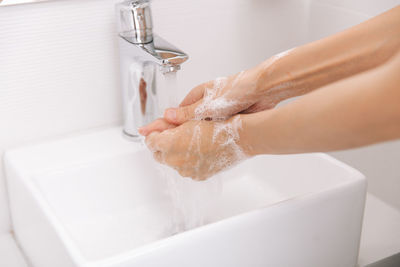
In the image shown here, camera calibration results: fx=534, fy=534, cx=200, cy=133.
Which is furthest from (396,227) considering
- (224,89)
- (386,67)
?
(386,67)

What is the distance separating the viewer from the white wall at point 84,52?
0.90 meters

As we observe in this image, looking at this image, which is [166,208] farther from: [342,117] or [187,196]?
[342,117]

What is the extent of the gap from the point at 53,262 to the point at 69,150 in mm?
256

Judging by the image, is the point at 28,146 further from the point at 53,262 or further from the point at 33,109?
the point at 53,262

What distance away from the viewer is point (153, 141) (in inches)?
34.2

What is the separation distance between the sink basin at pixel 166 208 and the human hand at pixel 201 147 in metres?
0.08

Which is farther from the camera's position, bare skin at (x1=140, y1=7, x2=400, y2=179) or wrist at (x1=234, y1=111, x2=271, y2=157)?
wrist at (x1=234, y1=111, x2=271, y2=157)

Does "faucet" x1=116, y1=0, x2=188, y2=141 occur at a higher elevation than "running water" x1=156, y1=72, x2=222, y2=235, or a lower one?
higher

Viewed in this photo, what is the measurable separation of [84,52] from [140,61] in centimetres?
11

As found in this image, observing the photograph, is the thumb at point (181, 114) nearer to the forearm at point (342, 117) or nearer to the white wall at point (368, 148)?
the forearm at point (342, 117)

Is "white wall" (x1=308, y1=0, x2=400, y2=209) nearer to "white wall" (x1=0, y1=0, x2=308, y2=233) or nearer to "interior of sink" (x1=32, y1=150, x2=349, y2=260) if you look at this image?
"white wall" (x1=0, y1=0, x2=308, y2=233)

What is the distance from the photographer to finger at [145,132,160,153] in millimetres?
862

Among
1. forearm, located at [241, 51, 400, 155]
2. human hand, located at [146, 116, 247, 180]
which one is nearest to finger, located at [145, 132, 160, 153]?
human hand, located at [146, 116, 247, 180]

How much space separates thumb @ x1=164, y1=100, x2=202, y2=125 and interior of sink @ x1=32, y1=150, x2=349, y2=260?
0.35 feet
